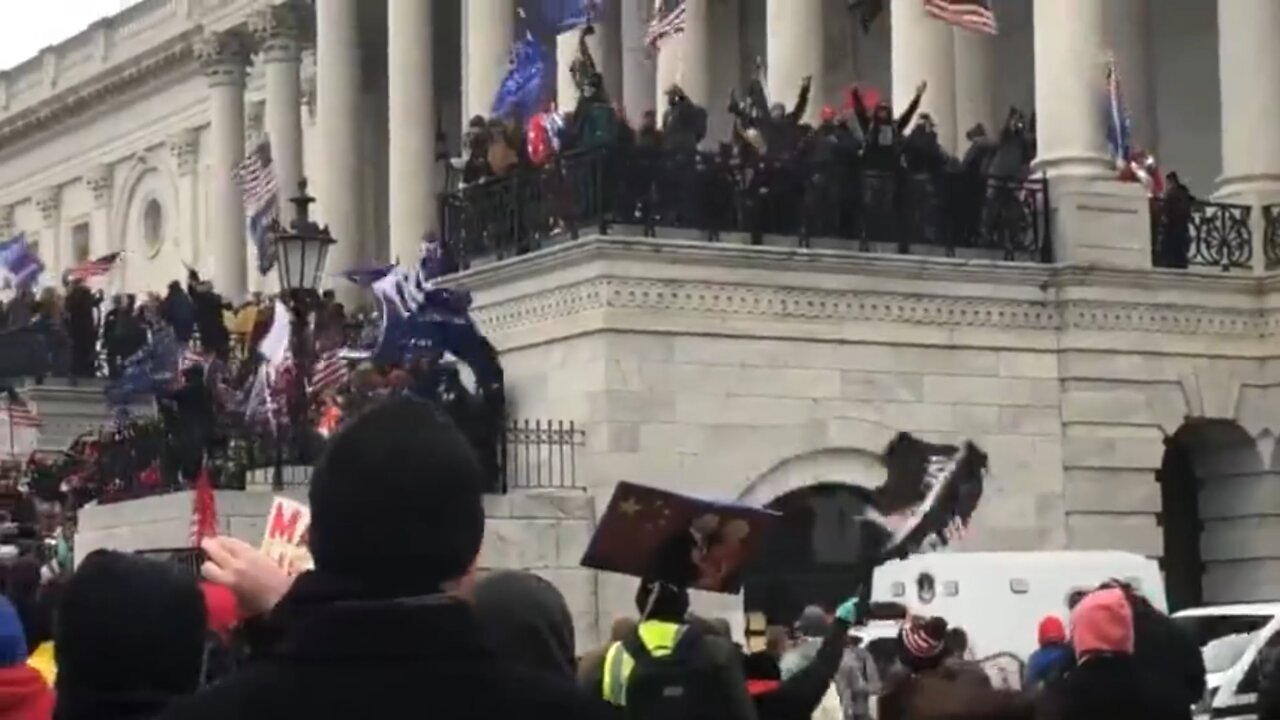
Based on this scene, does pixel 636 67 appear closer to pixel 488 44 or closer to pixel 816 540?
pixel 488 44

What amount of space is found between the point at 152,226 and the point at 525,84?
117 feet

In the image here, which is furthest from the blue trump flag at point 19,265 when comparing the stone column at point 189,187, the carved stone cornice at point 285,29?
the stone column at point 189,187

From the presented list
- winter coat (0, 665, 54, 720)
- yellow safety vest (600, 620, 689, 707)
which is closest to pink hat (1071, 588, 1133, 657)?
yellow safety vest (600, 620, 689, 707)

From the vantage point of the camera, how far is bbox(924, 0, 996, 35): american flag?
27.8m

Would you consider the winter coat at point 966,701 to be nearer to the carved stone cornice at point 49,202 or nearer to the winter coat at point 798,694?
the winter coat at point 798,694

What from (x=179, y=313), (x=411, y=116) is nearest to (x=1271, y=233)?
(x=411, y=116)

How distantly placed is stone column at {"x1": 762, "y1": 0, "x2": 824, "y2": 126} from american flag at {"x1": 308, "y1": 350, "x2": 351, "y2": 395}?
8.87 m

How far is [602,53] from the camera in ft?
135

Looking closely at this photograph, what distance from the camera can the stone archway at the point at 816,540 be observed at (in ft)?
85.3

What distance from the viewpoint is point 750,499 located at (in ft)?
83.4

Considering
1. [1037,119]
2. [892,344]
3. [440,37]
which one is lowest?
[892,344]

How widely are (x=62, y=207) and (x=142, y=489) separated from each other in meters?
44.4

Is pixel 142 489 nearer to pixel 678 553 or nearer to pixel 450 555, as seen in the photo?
pixel 678 553

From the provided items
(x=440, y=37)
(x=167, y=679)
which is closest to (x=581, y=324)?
(x=167, y=679)
